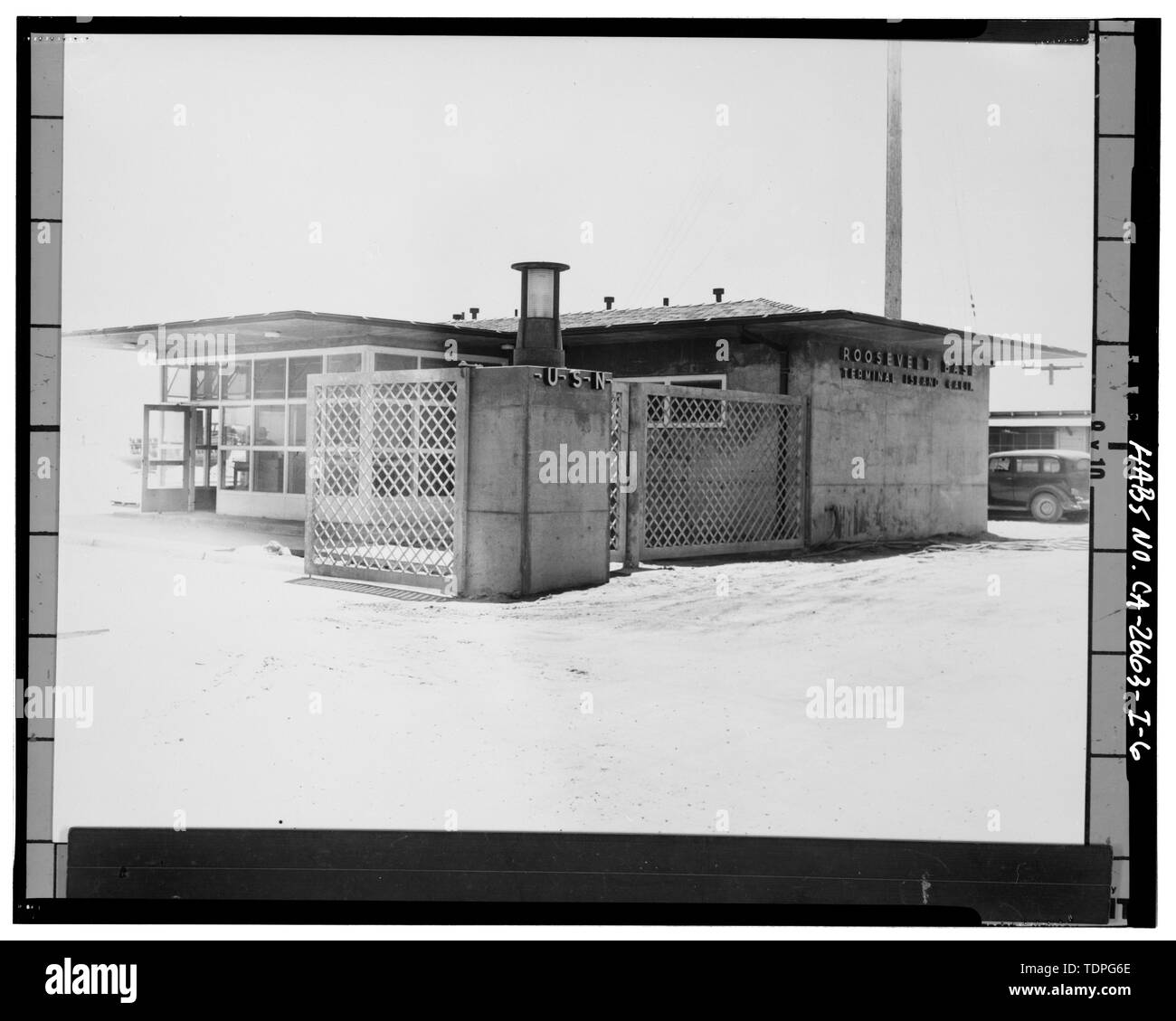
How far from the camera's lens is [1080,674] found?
13.6 ft

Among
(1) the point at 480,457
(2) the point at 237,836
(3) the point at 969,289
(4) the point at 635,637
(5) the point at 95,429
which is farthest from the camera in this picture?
(3) the point at 969,289

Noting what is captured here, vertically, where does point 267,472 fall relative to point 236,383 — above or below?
below

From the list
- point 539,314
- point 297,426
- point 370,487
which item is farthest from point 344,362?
point 539,314

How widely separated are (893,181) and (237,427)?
8.48m

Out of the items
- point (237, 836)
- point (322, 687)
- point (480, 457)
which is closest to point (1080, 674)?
point (237, 836)

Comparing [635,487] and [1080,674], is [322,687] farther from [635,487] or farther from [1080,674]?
[635,487]

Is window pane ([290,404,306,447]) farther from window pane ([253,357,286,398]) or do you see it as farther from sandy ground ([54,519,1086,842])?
sandy ground ([54,519,1086,842])

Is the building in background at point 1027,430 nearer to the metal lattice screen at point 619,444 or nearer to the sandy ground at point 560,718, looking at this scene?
the metal lattice screen at point 619,444

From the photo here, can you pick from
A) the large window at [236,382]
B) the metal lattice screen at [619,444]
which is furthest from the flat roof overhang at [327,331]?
Answer: the metal lattice screen at [619,444]

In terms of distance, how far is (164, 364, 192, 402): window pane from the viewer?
597 inches

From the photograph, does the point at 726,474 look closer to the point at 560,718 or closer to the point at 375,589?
the point at 375,589

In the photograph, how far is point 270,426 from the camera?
45.0 ft

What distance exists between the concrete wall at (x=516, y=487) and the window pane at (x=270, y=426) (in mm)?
6194

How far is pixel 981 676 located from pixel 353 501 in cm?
490
